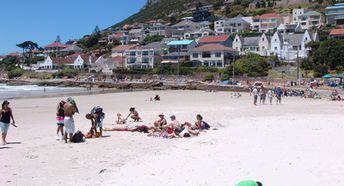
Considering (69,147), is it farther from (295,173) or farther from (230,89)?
(230,89)

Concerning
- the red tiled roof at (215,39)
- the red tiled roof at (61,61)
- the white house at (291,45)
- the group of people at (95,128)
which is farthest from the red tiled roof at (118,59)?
the group of people at (95,128)

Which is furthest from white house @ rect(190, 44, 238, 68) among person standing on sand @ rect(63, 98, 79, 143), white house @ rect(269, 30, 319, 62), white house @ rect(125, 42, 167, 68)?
person standing on sand @ rect(63, 98, 79, 143)

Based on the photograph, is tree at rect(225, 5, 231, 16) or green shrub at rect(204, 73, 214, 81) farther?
tree at rect(225, 5, 231, 16)

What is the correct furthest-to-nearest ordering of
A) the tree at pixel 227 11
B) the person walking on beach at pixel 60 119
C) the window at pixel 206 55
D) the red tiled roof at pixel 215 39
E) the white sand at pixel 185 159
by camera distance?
the tree at pixel 227 11 < the red tiled roof at pixel 215 39 < the window at pixel 206 55 < the person walking on beach at pixel 60 119 < the white sand at pixel 185 159

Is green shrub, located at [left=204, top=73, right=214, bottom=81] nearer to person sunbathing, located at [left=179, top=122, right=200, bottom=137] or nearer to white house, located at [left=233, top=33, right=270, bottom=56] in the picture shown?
white house, located at [left=233, top=33, right=270, bottom=56]

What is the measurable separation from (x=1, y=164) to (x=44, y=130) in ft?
21.7

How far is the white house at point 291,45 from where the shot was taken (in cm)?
6956

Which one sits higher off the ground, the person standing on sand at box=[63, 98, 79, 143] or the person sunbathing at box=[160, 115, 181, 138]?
the person standing on sand at box=[63, 98, 79, 143]

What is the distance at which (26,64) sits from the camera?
381ft

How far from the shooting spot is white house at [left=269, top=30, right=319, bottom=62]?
69562 mm

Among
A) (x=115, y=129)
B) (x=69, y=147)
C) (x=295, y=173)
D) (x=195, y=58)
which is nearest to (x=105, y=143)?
(x=69, y=147)

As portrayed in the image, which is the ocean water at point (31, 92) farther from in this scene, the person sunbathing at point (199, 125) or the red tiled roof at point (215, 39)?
the red tiled roof at point (215, 39)

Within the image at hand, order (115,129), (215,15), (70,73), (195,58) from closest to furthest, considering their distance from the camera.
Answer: (115,129)
(195,58)
(70,73)
(215,15)

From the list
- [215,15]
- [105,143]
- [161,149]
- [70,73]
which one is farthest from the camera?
[215,15]
